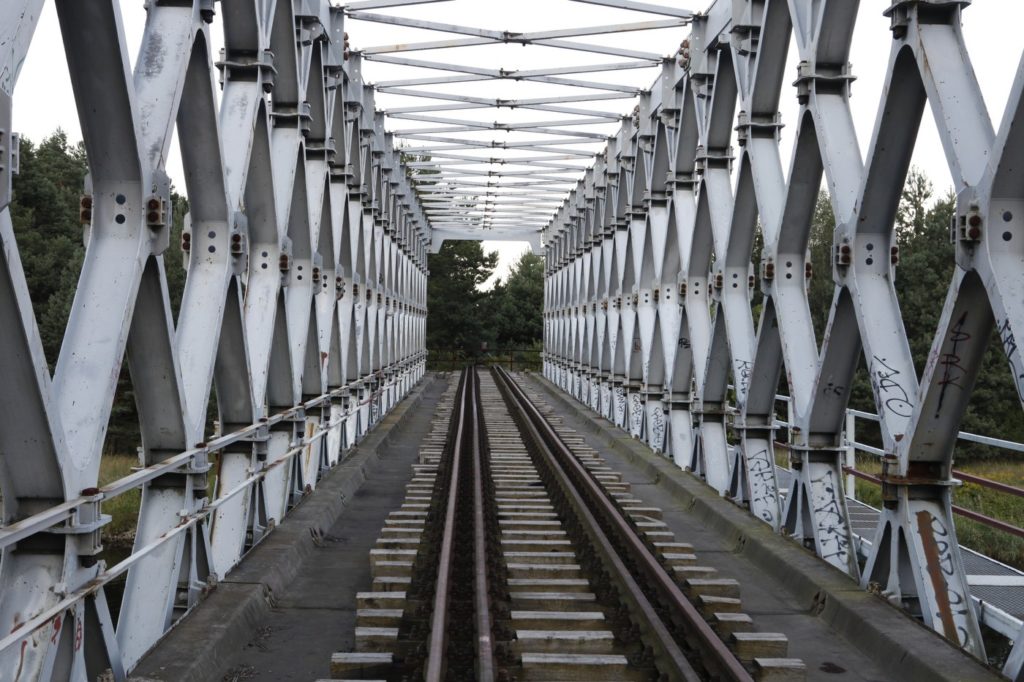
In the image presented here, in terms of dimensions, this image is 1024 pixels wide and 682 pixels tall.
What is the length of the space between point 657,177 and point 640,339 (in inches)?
111

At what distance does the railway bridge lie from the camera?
462cm

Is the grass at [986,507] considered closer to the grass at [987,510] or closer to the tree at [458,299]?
the grass at [987,510]

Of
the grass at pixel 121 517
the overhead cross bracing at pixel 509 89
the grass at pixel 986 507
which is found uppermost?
the overhead cross bracing at pixel 509 89

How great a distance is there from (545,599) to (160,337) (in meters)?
3.04

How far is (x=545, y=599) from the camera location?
6480 mm

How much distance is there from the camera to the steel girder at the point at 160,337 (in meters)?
4.05

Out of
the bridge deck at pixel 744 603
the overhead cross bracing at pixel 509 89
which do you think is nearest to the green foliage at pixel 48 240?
the overhead cross bracing at pixel 509 89

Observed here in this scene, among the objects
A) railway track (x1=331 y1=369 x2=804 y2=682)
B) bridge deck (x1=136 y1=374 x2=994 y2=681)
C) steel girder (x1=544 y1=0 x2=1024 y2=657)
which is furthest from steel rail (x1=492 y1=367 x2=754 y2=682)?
steel girder (x1=544 y1=0 x2=1024 y2=657)

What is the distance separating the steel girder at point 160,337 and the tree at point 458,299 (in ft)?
182

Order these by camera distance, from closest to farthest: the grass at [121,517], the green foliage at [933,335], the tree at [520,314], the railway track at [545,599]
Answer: the railway track at [545,599] < the grass at [121,517] < the green foliage at [933,335] < the tree at [520,314]

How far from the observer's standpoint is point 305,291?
33.8 feet

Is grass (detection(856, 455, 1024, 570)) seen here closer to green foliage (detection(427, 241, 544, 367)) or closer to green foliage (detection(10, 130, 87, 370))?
green foliage (detection(10, 130, 87, 370))

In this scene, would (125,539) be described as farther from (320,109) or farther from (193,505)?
(193,505)

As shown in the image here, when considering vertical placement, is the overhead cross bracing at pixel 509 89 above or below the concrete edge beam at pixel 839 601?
above
